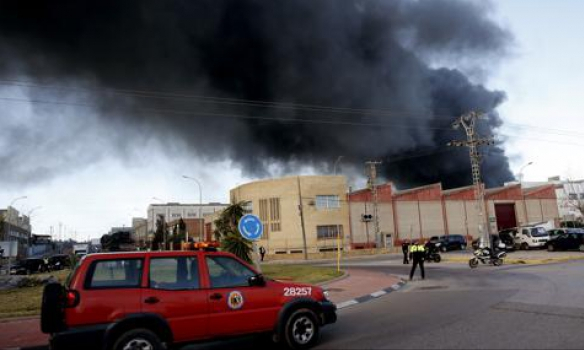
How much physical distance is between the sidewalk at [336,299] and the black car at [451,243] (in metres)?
30.2

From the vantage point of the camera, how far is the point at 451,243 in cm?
4672

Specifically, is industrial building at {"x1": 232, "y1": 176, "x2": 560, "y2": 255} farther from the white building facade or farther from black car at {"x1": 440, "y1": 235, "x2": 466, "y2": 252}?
the white building facade

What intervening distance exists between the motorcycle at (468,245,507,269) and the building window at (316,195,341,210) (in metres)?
33.4

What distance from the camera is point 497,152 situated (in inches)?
3278

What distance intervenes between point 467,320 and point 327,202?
156 feet

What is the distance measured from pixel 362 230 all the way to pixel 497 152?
42.5 meters

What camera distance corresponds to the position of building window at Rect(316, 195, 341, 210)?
181 feet

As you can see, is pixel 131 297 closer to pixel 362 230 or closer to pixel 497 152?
pixel 362 230

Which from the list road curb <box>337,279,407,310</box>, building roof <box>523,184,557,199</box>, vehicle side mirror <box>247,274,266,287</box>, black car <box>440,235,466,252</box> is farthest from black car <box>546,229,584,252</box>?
building roof <box>523,184,557,199</box>

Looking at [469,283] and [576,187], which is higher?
[576,187]

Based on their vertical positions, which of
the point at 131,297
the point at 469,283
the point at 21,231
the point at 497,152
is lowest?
the point at 469,283

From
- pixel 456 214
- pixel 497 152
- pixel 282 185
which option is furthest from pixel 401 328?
pixel 497 152

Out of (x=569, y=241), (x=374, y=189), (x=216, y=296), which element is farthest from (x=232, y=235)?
(x=374, y=189)

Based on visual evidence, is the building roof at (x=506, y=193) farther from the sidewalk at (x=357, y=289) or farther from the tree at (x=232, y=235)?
the sidewalk at (x=357, y=289)
